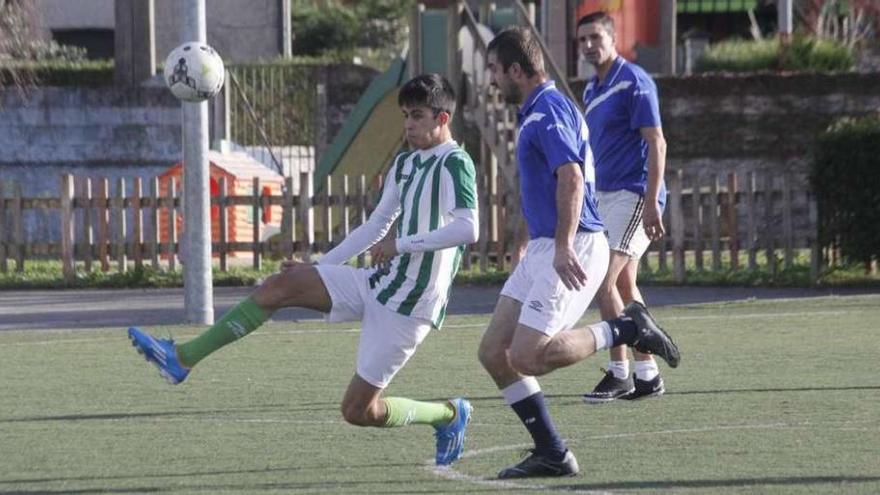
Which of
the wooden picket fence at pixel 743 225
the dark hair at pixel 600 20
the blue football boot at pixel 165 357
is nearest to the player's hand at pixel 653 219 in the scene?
the dark hair at pixel 600 20

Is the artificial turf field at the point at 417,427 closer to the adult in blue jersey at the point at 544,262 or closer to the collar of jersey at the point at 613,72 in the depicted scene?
the adult in blue jersey at the point at 544,262

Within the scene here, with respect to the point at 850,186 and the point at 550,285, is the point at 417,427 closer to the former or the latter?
the point at 550,285

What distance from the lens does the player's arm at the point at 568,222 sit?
8.24 meters

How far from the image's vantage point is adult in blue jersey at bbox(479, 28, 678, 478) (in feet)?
27.3

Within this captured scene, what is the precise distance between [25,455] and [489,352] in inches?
91.4

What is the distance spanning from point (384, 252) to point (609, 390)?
3.25 metres

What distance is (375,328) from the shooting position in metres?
8.55

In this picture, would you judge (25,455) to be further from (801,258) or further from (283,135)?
(283,135)

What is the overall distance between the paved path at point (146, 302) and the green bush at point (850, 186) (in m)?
Result: 0.74

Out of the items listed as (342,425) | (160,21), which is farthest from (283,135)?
(342,425)

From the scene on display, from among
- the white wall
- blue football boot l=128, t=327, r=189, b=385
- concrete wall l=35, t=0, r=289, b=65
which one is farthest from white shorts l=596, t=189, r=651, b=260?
the white wall

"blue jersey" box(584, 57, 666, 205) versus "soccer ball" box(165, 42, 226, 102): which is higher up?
"soccer ball" box(165, 42, 226, 102)

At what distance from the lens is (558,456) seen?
27.4ft

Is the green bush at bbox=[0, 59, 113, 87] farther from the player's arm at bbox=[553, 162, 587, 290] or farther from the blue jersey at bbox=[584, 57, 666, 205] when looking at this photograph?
the player's arm at bbox=[553, 162, 587, 290]
